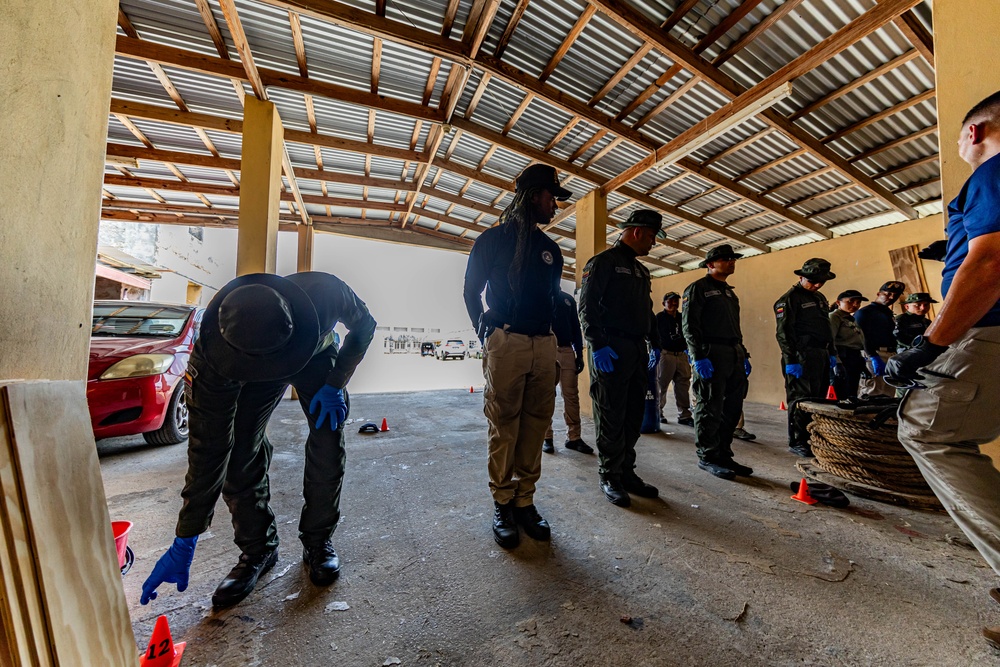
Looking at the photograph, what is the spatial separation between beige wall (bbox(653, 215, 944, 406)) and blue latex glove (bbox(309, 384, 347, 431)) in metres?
7.88

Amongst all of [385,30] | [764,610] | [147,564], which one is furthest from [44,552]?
[385,30]

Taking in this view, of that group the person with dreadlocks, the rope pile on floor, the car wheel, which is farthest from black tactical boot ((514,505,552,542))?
the car wheel

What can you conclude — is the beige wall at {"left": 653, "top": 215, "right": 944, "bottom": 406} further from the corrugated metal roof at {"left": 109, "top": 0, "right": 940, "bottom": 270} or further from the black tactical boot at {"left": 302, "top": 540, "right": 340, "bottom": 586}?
the black tactical boot at {"left": 302, "top": 540, "right": 340, "bottom": 586}

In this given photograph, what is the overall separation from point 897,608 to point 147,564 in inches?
107

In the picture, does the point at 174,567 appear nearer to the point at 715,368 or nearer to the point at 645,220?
the point at 645,220

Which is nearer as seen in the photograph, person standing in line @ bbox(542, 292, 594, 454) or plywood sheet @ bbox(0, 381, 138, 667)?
plywood sheet @ bbox(0, 381, 138, 667)

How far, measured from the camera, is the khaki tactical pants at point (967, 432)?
1034mm

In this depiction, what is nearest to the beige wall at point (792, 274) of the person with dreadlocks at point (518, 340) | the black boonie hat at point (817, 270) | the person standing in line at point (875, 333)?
the person standing in line at point (875, 333)

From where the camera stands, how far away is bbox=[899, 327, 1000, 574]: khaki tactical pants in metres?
1.03

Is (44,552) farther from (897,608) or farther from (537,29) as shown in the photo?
(537,29)

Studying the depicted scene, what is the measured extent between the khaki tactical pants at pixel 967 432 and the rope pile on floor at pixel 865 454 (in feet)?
3.85

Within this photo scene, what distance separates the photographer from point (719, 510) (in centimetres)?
193

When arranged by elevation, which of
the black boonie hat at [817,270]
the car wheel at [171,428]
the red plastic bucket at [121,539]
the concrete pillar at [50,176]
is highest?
the black boonie hat at [817,270]

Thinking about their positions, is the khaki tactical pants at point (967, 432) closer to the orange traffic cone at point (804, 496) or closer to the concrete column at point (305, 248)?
the orange traffic cone at point (804, 496)
